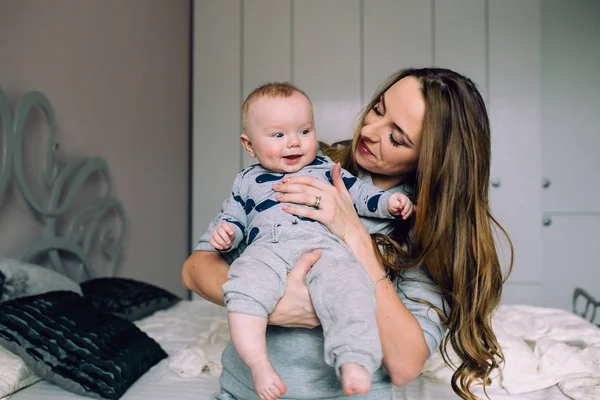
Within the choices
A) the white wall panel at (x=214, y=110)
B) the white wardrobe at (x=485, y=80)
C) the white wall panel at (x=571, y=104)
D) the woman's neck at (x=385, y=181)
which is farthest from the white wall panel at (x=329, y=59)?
the woman's neck at (x=385, y=181)

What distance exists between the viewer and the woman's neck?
1402mm

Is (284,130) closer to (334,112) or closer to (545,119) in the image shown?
(334,112)

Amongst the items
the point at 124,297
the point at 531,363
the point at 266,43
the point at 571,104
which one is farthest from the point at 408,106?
the point at 571,104

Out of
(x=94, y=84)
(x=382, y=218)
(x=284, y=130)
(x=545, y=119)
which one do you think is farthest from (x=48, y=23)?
(x=545, y=119)

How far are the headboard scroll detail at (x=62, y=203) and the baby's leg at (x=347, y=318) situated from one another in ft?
3.72

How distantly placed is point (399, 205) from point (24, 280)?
1044mm

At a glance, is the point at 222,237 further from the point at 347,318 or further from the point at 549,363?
the point at 549,363

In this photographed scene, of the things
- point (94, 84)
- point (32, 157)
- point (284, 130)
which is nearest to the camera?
point (284, 130)

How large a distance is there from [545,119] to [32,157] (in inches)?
110

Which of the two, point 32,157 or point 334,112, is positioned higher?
point 334,112

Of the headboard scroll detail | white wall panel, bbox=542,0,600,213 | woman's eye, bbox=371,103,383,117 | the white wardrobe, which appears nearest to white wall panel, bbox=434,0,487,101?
the white wardrobe

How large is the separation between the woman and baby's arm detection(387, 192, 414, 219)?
0.23 ft

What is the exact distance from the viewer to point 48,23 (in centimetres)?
199

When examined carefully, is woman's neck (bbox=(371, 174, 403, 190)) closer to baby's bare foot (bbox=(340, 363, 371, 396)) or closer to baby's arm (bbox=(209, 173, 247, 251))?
baby's arm (bbox=(209, 173, 247, 251))
